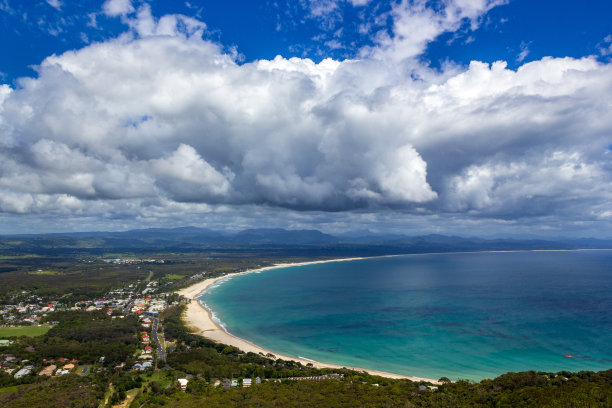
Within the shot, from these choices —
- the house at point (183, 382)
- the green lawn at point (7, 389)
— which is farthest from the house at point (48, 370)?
the house at point (183, 382)

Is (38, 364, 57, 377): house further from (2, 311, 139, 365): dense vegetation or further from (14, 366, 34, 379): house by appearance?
(2, 311, 139, 365): dense vegetation

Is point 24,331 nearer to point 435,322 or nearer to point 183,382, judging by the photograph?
point 183,382

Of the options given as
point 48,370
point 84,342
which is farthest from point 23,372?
point 84,342

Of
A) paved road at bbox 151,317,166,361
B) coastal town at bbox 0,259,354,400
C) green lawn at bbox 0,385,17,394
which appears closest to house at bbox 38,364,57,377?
coastal town at bbox 0,259,354,400

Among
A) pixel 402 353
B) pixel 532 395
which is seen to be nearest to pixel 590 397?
pixel 532 395

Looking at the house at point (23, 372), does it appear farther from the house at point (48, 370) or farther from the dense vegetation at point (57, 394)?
the dense vegetation at point (57, 394)

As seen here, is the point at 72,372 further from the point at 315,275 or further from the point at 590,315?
the point at 315,275
